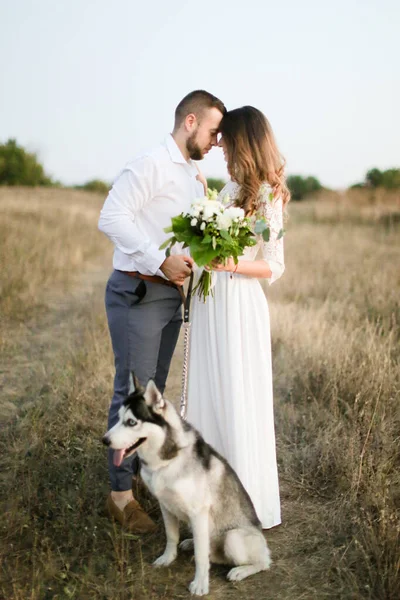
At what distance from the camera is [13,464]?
430 centimetres

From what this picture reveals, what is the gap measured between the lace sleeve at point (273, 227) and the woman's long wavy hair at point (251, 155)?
4 cm

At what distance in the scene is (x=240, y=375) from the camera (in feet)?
11.6

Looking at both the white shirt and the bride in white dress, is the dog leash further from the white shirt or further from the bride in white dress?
the white shirt

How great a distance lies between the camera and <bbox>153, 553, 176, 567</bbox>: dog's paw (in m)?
3.33

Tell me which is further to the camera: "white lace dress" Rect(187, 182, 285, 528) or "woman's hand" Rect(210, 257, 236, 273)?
"white lace dress" Rect(187, 182, 285, 528)

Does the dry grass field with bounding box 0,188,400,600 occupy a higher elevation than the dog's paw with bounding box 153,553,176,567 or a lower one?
higher

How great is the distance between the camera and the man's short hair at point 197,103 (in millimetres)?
3508

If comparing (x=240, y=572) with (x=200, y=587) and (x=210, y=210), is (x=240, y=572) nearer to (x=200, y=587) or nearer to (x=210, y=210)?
(x=200, y=587)

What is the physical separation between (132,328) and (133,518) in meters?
1.24

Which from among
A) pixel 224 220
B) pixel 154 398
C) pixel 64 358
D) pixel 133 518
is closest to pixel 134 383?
pixel 154 398

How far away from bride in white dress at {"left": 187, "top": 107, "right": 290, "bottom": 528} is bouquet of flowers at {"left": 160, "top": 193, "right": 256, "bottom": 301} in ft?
0.75

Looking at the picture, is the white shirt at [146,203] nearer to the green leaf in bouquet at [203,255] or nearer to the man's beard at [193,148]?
the man's beard at [193,148]

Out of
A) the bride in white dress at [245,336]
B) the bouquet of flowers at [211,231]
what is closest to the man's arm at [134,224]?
the bouquet of flowers at [211,231]

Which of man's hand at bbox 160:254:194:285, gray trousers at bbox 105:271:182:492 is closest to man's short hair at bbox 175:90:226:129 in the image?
man's hand at bbox 160:254:194:285
